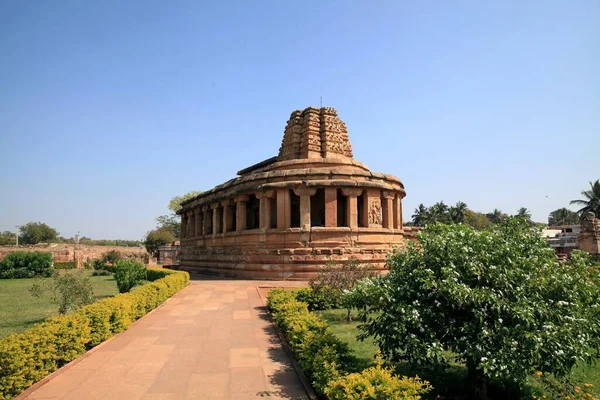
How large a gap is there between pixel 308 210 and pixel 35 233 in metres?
73.0

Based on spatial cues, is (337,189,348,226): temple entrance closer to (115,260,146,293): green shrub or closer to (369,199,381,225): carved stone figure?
(369,199,381,225): carved stone figure

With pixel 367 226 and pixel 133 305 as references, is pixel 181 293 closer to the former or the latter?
pixel 133 305

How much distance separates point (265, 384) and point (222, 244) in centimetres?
1604

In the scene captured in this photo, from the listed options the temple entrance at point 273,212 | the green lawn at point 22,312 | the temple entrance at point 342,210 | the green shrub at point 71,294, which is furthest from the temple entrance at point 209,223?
the green shrub at point 71,294

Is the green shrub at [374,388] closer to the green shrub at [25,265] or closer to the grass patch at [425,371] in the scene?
the grass patch at [425,371]

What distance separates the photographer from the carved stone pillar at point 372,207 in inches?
680

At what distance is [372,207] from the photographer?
1739cm

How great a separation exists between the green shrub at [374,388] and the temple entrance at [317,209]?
14766 mm

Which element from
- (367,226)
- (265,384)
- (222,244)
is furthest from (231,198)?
(265,384)

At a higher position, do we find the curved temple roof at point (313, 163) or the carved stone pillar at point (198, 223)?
the curved temple roof at point (313, 163)

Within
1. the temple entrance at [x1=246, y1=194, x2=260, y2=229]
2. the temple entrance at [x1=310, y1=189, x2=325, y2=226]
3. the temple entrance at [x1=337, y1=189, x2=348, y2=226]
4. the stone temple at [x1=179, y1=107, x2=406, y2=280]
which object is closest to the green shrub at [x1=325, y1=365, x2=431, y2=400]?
the stone temple at [x1=179, y1=107, x2=406, y2=280]

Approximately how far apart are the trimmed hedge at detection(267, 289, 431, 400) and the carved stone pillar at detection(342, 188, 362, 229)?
896 centimetres

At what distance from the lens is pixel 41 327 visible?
20.2 feet

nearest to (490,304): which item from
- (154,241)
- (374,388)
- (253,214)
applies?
(374,388)
